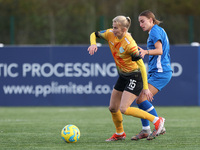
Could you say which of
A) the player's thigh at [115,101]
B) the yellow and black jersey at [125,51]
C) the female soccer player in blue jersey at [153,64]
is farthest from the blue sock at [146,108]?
the yellow and black jersey at [125,51]

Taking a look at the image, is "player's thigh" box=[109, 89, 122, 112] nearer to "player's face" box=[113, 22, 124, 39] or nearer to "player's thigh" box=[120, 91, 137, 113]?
"player's thigh" box=[120, 91, 137, 113]

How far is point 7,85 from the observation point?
16000 millimetres

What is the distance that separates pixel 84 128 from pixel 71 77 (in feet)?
19.1

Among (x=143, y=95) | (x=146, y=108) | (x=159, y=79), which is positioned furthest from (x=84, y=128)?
(x=159, y=79)

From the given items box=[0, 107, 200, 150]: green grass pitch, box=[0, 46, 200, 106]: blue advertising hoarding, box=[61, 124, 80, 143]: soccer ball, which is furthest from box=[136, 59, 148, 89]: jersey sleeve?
box=[0, 46, 200, 106]: blue advertising hoarding

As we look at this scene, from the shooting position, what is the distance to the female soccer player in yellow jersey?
7984 mm

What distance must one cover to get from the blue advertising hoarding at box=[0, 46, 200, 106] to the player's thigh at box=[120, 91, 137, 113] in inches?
309

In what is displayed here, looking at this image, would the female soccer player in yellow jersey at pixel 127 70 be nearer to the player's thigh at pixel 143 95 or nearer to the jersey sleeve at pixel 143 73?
the jersey sleeve at pixel 143 73

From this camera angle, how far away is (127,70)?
8.20 meters

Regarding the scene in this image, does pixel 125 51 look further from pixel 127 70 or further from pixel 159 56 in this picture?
pixel 159 56

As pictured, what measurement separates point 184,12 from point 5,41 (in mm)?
24835

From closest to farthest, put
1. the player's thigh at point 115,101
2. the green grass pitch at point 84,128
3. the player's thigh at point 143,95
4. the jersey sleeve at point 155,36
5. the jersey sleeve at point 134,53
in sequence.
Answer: the green grass pitch at point 84,128, the jersey sleeve at point 134,53, the jersey sleeve at point 155,36, the player's thigh at point 115,101, the player's thigh at point 143,95

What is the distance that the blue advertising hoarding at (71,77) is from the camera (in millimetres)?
16016

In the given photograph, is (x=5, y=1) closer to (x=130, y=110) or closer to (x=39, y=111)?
(x=39, y=111)
